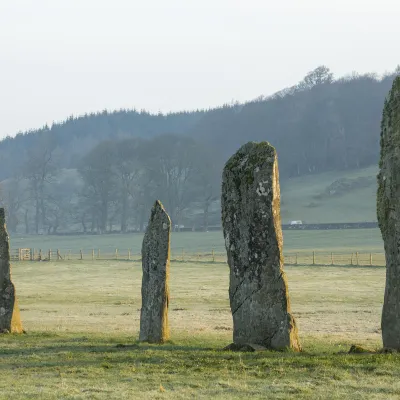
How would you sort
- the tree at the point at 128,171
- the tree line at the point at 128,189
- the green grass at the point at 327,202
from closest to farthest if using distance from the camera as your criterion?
1. the green grass at the point at 327,202
2. the tree line at the point at 128,189
3. the tree at the point at 128,171

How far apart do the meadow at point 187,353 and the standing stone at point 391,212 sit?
743 mm

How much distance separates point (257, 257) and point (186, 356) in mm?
2356

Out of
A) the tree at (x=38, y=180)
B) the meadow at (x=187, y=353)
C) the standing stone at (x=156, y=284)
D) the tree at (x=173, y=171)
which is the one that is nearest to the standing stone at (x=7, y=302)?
the meadow at (x=187, y=353)

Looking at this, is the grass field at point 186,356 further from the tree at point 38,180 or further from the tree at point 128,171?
the tree at point 38,180

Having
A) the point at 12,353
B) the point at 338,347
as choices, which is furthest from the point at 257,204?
the point at 12,353

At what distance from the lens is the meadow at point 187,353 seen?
1462 centimetres

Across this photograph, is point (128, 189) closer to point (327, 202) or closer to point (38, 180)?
point (38, 180)

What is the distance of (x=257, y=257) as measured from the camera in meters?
19.0

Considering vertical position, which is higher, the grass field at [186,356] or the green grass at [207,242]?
the green grass at [207,242]

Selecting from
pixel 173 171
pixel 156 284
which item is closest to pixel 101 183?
pixel 173 171

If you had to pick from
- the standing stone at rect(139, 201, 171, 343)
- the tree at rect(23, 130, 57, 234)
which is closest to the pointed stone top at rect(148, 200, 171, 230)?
the standing stone at rect(139, 201, 171, 343)

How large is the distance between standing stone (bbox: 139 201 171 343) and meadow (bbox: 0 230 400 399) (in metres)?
0.48

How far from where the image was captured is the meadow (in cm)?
1462

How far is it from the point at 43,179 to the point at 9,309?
14485 centimetres
